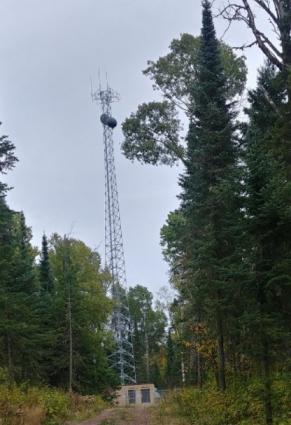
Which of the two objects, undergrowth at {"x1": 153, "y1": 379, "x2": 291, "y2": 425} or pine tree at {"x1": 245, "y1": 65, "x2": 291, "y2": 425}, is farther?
undergrowth at {"x1": 153, "y1": 379, "x2": 291, "y2": 425}

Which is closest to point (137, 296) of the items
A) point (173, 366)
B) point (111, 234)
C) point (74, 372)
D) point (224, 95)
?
point (173, 366)

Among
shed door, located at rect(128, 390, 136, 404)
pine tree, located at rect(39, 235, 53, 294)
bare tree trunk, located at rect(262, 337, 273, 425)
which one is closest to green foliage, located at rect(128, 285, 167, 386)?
shed door, located at rect(128, 390, 136, 404)

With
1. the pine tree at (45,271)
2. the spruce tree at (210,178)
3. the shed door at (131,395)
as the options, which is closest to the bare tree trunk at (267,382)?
the spruce tree at (210,178)

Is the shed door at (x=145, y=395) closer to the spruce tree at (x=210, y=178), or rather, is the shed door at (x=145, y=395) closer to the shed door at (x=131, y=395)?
the shed door at (x=131, y=395)

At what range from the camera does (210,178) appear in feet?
60.0

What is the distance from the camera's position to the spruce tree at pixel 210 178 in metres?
16.4

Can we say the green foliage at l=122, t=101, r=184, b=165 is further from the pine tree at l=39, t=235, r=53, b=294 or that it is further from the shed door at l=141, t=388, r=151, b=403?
the shed door at l=141, t=388, r=151, b=403

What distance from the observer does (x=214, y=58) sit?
1936 centimetres

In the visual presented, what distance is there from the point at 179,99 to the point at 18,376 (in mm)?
16305

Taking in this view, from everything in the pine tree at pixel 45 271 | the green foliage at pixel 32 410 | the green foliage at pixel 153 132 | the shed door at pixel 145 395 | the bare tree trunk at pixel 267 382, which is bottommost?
the shed door at pixel 145 395

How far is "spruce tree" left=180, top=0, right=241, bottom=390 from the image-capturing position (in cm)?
1642

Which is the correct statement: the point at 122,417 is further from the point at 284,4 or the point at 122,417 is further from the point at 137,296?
the point at 137,296

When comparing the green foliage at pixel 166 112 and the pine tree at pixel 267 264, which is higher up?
the green foliage at pixel 166 112

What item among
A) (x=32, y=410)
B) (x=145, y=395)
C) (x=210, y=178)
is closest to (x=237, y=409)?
(x=32, y=410)
